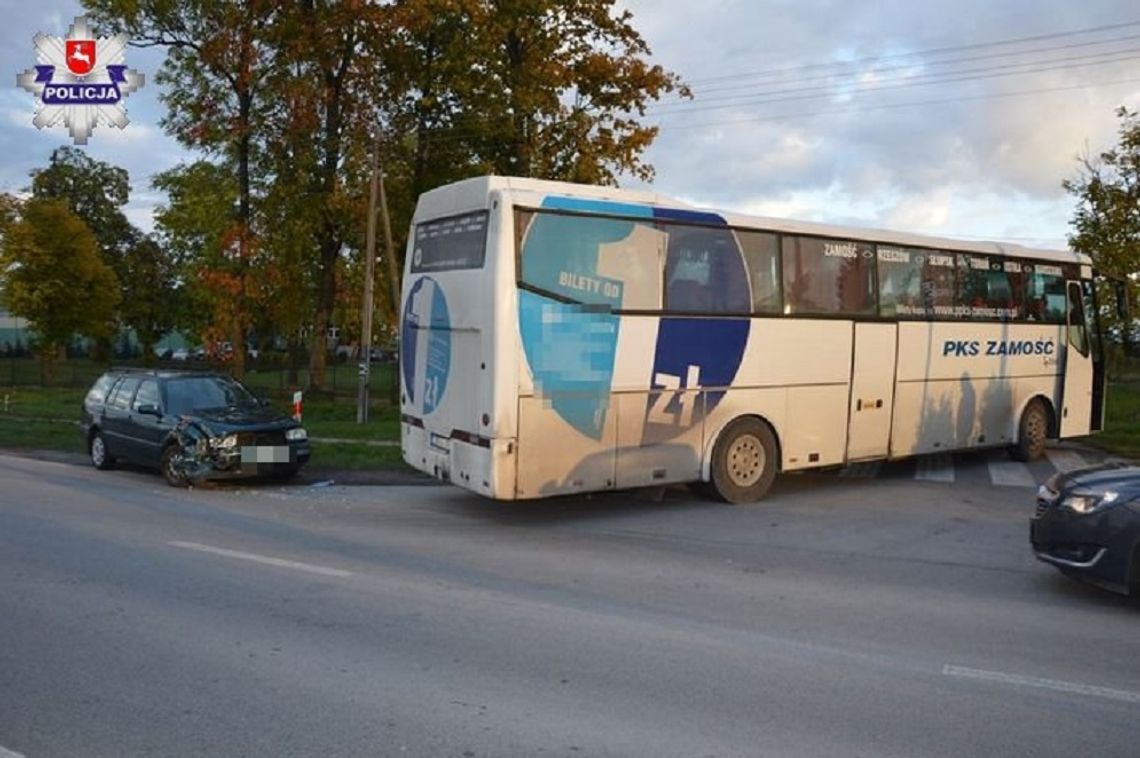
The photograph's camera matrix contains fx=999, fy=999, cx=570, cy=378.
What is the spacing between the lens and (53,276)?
3900cm

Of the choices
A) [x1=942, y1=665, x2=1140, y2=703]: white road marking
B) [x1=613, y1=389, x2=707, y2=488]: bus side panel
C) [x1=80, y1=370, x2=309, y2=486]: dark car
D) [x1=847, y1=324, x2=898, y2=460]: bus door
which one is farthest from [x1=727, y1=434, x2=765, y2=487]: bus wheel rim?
[x1=80, y1=370, x2=309, y2=486]: dark car

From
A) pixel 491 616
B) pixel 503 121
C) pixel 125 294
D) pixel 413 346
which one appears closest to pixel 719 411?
pixel 413 346

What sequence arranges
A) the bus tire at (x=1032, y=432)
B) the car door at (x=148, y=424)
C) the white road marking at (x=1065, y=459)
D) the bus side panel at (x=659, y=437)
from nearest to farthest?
the bus side panel at (x=659, y=437) < the car door at (x=148, y=424) < the bus tire at (x=1032, y=432) < the white road marking at (x=1065, y=459)

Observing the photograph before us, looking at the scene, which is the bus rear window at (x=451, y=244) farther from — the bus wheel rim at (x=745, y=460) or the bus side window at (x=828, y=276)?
the bus side window at (x=828, y=276)

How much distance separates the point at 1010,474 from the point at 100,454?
13730 millimetres

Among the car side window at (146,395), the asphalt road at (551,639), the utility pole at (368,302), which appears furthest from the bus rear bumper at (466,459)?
the utility pole at (368,302)

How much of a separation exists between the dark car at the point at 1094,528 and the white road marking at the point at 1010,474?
20.4 ft

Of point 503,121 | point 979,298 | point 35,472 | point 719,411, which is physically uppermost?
→ point 503,121

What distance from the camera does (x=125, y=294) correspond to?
189 ft

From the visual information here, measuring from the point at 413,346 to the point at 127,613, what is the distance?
17.4 ft

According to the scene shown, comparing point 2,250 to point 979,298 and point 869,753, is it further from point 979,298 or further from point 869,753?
point 869,753

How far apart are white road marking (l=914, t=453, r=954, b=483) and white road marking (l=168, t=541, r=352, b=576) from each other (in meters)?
9.08

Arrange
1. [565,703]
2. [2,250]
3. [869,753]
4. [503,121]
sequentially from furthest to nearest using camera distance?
[2,250], [503,121], [565,703], [869,753]

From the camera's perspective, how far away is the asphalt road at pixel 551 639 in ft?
15.4
